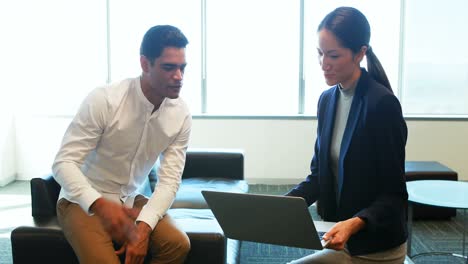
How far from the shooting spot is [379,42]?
511 centimetres

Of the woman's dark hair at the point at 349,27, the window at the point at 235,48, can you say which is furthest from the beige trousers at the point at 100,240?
the window at the point at 235,48

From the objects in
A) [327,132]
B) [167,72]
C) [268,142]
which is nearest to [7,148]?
[268,142]

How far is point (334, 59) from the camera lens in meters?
1.61

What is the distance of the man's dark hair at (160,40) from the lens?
80.0 inches

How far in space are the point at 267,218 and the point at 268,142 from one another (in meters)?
3.64

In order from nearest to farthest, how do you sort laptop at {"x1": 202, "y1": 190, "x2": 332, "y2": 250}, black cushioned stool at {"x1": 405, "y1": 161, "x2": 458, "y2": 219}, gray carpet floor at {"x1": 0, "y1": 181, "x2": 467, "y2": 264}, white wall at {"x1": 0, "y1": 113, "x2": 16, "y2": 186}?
laptop at {"x1": 202, "y1": 190, "x2": 332, "y2": 250} → gray carpet floor at {"x1": 0, "y1": 181, "x2": 467, "y2": 264} → black cushioned stool at {"x1": 405, "y1": 161, "x2": 458, "y2": 219} → white wall at {"x1": 0, "y1": 113, "x2": 16, "y2": 186}

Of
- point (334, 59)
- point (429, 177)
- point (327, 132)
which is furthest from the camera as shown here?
point (429, 177)

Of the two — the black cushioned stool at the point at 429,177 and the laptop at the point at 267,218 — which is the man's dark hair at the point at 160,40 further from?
the black cushioned stool at the point at 429,177

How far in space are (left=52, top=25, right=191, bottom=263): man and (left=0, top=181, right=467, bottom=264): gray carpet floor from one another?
883 millimetres

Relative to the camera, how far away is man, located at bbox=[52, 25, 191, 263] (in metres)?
1.88

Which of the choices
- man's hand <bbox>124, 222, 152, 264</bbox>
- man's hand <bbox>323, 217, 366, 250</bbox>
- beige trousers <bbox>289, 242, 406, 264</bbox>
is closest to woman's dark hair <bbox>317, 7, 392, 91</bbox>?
man's hand <bbox>323, 217, 366, 250</bbox>

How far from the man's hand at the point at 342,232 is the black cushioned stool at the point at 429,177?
246 cm

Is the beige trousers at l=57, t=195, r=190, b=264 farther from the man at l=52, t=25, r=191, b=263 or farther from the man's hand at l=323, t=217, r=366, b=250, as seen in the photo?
the man's hand at l=323, t=217, r=366, b=250

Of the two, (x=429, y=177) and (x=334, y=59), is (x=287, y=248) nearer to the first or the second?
(x=429, y=177)
